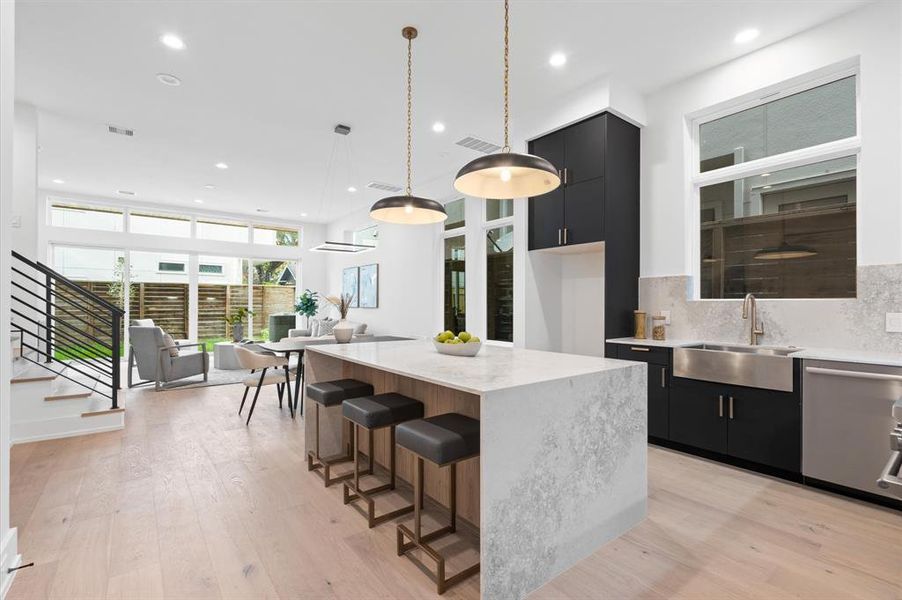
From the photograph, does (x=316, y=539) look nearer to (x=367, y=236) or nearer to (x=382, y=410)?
(x=382, y=410)

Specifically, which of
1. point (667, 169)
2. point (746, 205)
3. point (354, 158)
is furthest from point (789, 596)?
point (354, 158)

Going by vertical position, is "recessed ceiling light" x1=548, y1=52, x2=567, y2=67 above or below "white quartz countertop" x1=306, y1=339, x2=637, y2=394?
above

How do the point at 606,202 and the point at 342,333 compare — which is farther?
the point at 342,333

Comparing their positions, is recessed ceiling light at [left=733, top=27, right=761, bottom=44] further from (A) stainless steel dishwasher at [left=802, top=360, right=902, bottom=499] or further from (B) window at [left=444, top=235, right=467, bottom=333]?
(B) window at [left=444, top=235, right=467, bottom=333]

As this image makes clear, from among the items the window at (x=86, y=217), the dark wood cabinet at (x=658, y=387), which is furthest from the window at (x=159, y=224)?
the dark wood cabinet at (x=658, y=387)

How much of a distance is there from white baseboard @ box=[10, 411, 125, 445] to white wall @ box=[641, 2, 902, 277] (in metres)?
5.36

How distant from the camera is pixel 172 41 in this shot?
3354mm

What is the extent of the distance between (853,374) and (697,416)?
0.99 m

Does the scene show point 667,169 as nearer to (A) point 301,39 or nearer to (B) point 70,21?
(A) point 301,39

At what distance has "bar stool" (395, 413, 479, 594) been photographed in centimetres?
179

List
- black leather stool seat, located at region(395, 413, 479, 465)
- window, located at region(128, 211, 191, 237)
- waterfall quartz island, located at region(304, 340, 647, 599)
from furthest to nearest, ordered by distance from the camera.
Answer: window, located at region(128, 211, 191, 237)
black leather stool seat, located at region(395, 413, 479, 465)
waterfall quartz island, located at region(304, 340, 647, 599)

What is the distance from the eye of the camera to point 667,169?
3965mm

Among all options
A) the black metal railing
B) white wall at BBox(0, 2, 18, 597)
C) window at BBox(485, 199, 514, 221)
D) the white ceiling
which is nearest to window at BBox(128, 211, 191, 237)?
the white ceiling

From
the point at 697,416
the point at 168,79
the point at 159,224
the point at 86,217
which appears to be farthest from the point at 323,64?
the point at 86,217
